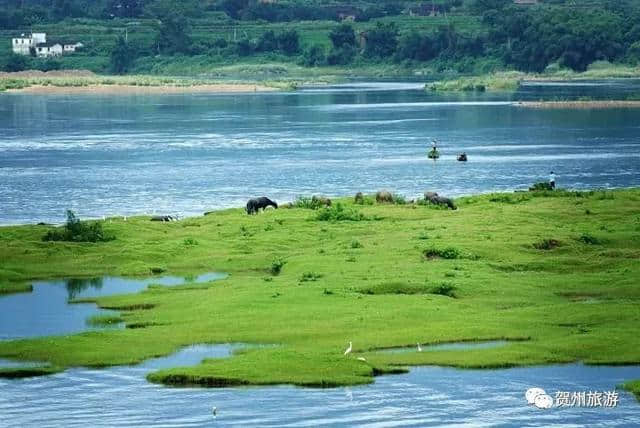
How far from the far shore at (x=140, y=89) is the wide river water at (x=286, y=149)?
18.5 m

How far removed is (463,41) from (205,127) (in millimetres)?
82749

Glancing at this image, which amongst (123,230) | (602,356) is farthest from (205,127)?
(602,356)

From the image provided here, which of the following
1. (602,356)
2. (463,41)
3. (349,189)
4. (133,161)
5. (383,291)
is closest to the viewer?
(602,356)

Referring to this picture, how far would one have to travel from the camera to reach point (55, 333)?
3709cm

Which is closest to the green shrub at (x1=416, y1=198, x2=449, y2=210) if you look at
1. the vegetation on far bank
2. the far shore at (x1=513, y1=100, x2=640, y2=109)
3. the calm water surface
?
the calm water surface

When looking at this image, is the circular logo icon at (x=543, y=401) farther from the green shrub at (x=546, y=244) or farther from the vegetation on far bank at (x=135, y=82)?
the vegetation on far bank at (x=135, y=82)

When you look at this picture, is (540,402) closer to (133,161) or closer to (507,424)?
(507,424)

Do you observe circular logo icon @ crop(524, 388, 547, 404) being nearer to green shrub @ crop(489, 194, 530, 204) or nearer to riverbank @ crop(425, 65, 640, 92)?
green shrub @ crop(489, 194, 530, 204)

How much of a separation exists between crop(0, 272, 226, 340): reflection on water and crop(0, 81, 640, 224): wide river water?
17.3 metres

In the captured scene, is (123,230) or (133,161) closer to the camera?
(123,230)

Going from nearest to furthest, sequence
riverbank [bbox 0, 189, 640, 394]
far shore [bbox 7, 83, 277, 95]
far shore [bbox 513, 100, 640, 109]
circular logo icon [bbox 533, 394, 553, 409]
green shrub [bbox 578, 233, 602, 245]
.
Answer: circular logo icon [bbox 533, 394, 553, 409], riverbank [bbox 0, 189, 640, 394], green shrub [bbox 578, 233, 602, 245], far shore [bbox 513, 100, 640, 109], far shore [bbox 7, 83, 277, 95]

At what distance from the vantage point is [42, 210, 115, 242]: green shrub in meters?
50.7

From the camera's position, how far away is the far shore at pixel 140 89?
6880 inches

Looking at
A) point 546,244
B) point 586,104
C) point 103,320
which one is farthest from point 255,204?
point 586,104
